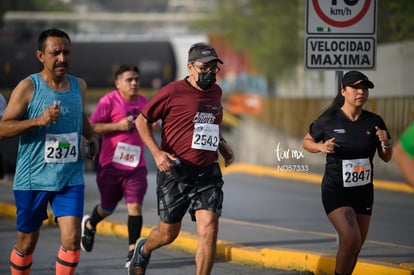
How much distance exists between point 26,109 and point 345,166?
8.28 ft

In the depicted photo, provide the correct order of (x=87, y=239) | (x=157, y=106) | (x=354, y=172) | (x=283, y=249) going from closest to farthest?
(x=354, y=172)
(x=157, y=106)
(x=283, y=249)
(x=87, y=239)

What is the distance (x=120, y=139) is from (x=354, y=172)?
361 cm

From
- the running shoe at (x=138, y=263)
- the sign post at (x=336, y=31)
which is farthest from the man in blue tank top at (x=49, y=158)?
the sign post at (x=336, y=31)

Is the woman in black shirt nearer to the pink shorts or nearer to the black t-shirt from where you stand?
the black t-shirt

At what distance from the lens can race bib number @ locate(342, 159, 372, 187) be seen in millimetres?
8453

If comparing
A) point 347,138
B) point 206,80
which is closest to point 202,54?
point 206,80

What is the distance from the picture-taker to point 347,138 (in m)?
8.52

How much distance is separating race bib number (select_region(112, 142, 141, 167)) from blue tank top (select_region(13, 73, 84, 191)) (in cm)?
312

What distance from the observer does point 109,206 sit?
456 inches

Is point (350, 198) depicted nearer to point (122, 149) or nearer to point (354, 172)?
point (354, 172)

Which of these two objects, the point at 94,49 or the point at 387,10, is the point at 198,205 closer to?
the point at 387,10

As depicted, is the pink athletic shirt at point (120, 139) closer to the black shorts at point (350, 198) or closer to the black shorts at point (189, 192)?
the black shorts at point (189, 192)

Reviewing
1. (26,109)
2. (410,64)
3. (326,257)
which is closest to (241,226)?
(326,257)

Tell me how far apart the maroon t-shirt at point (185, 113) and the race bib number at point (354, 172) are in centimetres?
112
